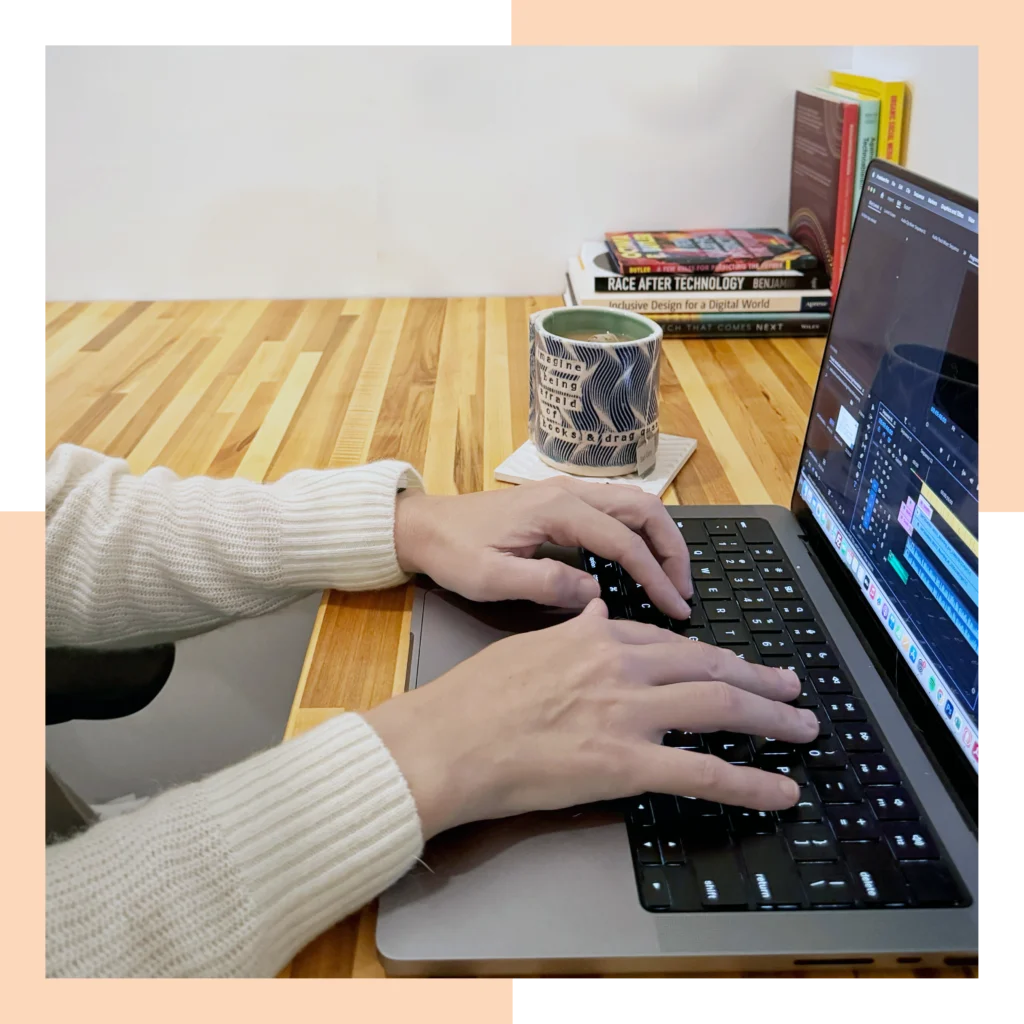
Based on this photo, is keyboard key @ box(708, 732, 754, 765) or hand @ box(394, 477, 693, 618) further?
hand @ box(394, 477, 693, 618)

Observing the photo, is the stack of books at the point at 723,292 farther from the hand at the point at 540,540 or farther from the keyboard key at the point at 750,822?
the keyboard key at the point at 750,822

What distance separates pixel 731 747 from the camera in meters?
0.53

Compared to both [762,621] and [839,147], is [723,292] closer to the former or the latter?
[839,147]

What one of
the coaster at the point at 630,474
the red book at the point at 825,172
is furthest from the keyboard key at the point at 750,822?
the red book at the point at 825,172

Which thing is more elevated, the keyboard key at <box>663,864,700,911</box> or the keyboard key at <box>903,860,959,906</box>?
the keyboard key at <box>903,860,959,906</box>

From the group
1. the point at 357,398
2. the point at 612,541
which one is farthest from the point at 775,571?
the point at 357,398

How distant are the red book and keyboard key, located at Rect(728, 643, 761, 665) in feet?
2.05

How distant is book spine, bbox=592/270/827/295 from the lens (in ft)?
3.85

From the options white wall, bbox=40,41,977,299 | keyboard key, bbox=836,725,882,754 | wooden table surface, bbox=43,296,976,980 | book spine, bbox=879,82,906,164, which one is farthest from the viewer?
white wall, bbox=40,41,977,299

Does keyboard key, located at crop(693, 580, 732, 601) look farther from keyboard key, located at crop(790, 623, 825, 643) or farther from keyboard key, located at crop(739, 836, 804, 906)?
keyboard key, located at crop(739, 836, 804, 906)

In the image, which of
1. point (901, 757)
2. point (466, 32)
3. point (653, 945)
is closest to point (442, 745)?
point (653, 945)

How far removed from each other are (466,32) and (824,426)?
0.40 m

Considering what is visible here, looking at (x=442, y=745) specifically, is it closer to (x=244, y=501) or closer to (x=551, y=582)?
(x=551, y=582)

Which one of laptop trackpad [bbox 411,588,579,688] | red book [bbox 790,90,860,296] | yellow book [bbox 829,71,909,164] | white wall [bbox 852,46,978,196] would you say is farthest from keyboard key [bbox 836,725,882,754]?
yellow book [bbox 829,71,909,164]
